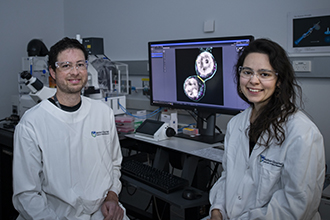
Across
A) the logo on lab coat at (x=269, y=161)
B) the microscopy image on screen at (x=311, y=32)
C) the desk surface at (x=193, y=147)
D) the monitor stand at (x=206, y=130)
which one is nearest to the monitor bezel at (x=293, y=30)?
the microscopy image on screen at (x=311, y=32)

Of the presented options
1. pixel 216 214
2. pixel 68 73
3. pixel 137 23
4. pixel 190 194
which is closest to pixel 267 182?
pixel 216 214

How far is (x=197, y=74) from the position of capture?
2.01m

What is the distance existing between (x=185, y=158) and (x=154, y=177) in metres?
0.22

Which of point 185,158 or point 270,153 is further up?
point 270,153

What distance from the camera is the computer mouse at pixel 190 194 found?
1540 mm

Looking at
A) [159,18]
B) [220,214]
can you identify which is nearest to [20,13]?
[159,18]

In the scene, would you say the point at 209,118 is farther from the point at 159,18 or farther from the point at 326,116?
the point at 159,18

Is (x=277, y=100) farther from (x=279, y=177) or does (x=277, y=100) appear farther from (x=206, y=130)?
(x=206, y=130)

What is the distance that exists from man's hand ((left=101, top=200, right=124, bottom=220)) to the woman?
46 centimetres

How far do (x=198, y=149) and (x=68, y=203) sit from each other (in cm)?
73

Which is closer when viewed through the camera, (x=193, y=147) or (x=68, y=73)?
(x=68, y=73)

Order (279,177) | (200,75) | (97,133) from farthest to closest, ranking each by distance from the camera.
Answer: (200,75) → (97,133) → (279,177)

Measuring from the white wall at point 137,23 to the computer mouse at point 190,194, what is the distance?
1046 millimetres

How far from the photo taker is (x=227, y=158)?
143cm
